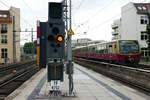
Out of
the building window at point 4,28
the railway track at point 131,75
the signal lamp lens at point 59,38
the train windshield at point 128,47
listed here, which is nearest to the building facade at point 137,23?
the building window at point 4,28

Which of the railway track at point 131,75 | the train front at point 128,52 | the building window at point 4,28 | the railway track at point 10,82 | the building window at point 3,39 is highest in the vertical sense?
the building window at point 4,28

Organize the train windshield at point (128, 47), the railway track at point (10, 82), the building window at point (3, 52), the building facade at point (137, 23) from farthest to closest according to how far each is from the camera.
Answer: the building window at point (3, 52) < the building facade at point (137, 23) < the train windshield at point (128, 47) < the railway track at point (10, 82)

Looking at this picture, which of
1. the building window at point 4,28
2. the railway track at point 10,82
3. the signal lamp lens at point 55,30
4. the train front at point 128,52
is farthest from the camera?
the building window at point 4,28

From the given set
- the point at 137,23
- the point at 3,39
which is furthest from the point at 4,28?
the point at 137,23

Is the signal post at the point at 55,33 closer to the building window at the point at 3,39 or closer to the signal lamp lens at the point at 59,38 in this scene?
the signal lamp lens at the point at 59,38

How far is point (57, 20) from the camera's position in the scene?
57.3 ft

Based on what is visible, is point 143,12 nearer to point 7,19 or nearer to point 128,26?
point 128,26

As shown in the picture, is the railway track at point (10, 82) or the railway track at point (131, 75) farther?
the railway track at point (10, 82)

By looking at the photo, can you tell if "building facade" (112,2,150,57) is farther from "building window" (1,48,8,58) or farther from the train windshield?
the train windshield

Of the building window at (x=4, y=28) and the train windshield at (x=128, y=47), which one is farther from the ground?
the building window at (x=4, y=28)

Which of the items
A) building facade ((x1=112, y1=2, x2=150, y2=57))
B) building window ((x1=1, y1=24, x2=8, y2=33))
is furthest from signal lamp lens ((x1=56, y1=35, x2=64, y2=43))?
building window ((x1=1, y1=24, x2=8, y2=33))

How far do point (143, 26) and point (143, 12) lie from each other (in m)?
2.92

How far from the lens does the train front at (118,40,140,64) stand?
46.7 meters

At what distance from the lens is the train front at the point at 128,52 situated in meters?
46.7
